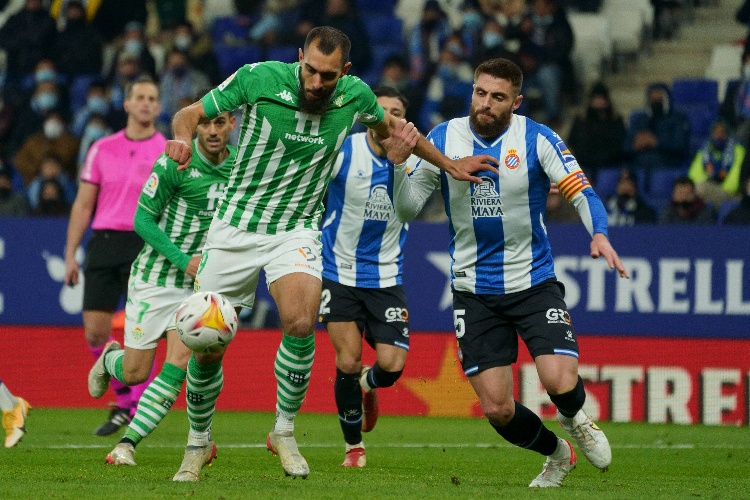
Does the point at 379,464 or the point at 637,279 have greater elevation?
the point at 379,464

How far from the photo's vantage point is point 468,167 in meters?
7.11

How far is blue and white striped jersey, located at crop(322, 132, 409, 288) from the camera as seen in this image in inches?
356

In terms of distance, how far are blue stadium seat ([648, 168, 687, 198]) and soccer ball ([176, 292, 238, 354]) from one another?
9037 mm

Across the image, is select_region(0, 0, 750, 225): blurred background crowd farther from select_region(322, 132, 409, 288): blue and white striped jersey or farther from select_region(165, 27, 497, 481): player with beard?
select_region(165, 27, 497, 481): player with beard

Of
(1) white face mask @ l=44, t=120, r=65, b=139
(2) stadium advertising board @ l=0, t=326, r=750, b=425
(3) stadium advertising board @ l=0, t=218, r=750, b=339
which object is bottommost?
(2) stadium advertising board @ l=0, t=326, r=750, b=425

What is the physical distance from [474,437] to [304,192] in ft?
14.5

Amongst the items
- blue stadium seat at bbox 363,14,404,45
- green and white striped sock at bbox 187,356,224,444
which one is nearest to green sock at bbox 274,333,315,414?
green and white striped sock at bbox 187,356,224,444

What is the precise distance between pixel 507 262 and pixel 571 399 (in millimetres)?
852

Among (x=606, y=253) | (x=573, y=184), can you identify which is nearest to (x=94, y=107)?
(x=573, y=184)

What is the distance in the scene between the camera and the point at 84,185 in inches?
405

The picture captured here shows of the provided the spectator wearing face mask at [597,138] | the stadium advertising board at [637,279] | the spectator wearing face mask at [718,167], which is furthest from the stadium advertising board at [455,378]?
the spectator wearing face mask at [597,138]

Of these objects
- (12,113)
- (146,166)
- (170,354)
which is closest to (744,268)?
(146,166)

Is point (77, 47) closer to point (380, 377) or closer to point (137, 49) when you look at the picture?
point (137, 49)

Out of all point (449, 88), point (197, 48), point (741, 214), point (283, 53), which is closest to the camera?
point (741, 214)
